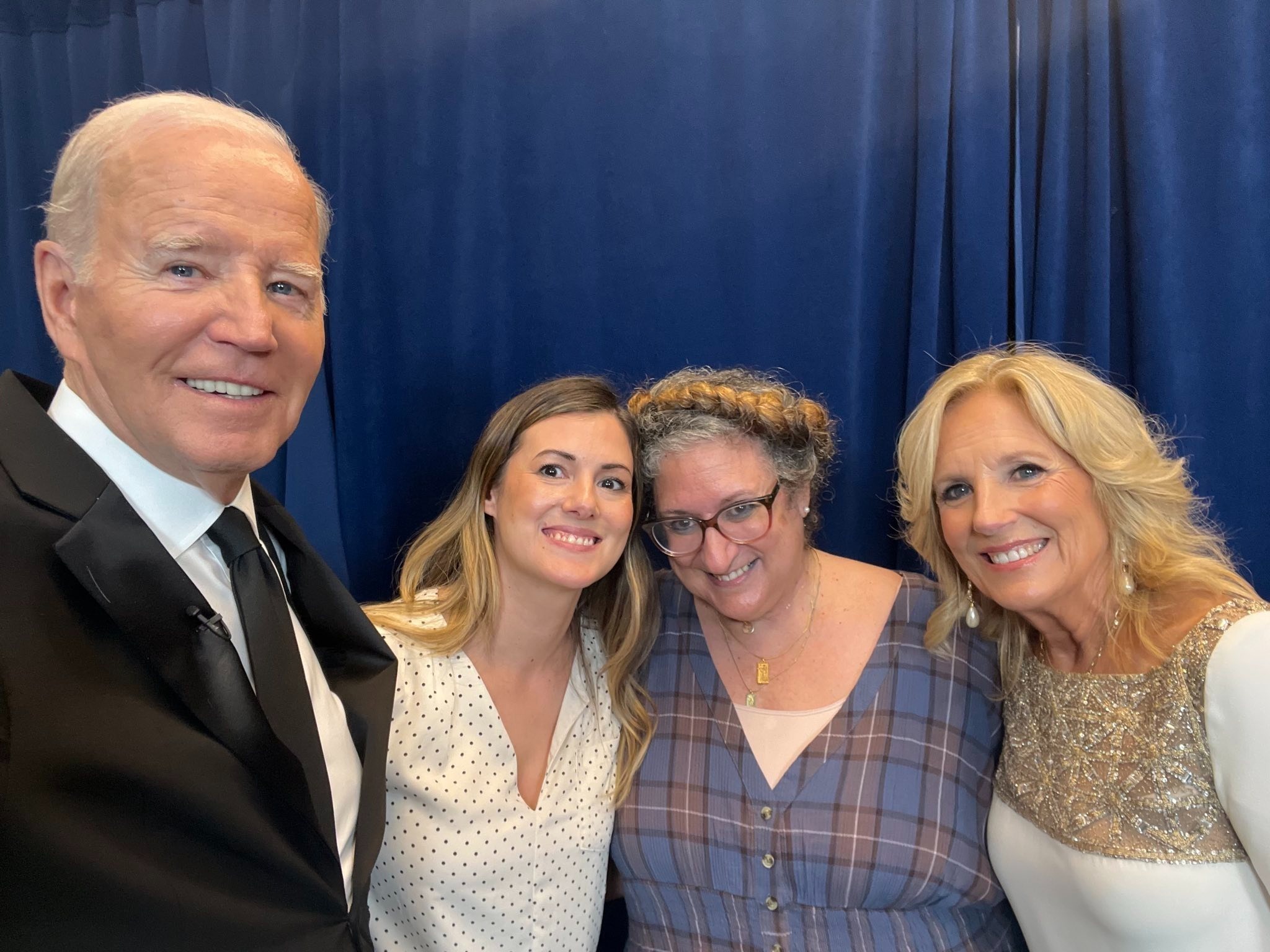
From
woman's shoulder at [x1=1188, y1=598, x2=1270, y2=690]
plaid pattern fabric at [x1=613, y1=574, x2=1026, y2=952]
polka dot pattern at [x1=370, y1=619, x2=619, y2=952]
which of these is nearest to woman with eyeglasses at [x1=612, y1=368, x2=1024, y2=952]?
plaid pattern fabric at [x1=613, y1=574, x2=1026, y2=952]

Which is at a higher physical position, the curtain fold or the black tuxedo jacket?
the curtain fold

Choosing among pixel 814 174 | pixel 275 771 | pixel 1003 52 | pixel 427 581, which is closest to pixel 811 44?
pixel 814 174

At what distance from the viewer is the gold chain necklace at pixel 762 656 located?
1.72 m

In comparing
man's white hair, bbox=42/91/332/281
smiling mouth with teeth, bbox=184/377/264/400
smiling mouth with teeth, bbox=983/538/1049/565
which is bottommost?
smiling mouth with teeth, bbox=983/538/1049/565

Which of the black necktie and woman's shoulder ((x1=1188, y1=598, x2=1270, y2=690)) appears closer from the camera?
the black necktie

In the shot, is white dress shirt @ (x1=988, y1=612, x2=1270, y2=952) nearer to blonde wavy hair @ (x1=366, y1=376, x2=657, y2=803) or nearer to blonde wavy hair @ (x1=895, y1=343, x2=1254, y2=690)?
blonde wavy hair @ (x1=895, y1=343, x2=1254, y2=690)

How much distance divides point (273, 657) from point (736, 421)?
0.99 meters

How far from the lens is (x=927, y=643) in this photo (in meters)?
1.67

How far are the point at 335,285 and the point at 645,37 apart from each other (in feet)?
3.01

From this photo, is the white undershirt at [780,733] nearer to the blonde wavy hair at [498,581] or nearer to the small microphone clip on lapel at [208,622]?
the blonde wavy hair at [498,581]

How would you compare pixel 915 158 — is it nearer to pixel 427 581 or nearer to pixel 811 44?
pixel 811 44

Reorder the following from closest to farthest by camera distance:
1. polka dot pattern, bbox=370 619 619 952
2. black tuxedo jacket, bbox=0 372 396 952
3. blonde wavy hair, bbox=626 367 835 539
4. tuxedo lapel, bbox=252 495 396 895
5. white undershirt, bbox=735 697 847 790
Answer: black tuxedo jacket, bbox=0 372 396 952 → tuxedo lapel, bbox=252 495 396 895 → polka dot pattern, bbox=370 619 619 952 → white undershirt, bbox=735 697 847 790 → blonde wavy hair, bbox=626 367 835 539

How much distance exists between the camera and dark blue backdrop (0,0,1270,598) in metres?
1.68

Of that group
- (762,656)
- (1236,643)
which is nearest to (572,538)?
(762,656)
